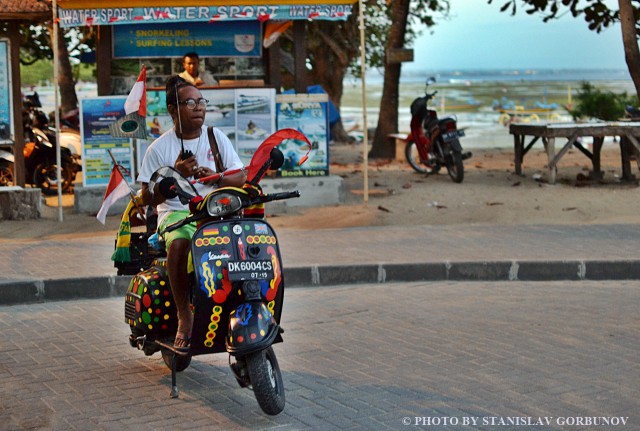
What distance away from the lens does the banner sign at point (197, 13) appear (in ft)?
41.8

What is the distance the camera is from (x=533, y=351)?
22.0 feet

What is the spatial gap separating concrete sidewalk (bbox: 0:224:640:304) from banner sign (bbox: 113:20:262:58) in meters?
3.94

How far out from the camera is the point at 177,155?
6059 mm

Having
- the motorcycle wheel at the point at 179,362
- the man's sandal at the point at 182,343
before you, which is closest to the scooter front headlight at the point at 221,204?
the man's sandal at the point at 182,343

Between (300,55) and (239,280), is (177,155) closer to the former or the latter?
(239,280)

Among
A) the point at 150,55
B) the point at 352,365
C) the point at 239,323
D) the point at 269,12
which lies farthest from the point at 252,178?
the point at 150,55

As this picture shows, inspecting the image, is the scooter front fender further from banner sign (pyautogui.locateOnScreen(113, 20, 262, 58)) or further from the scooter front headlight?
banner sign (pyautogui.locateOnScreen(113, 20, 262, 58))

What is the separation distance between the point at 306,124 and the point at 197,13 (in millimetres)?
1995

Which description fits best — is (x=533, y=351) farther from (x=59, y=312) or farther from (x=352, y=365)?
(x=59, y=312)

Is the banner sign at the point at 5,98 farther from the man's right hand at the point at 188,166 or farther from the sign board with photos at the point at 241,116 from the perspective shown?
the man's right hand at the point at 188,166

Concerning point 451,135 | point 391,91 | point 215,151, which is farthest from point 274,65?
Result: point 215,151

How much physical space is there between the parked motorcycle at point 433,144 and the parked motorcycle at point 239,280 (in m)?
10.3

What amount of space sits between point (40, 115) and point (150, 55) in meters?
2.02

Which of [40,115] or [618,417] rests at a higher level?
[40,115]
